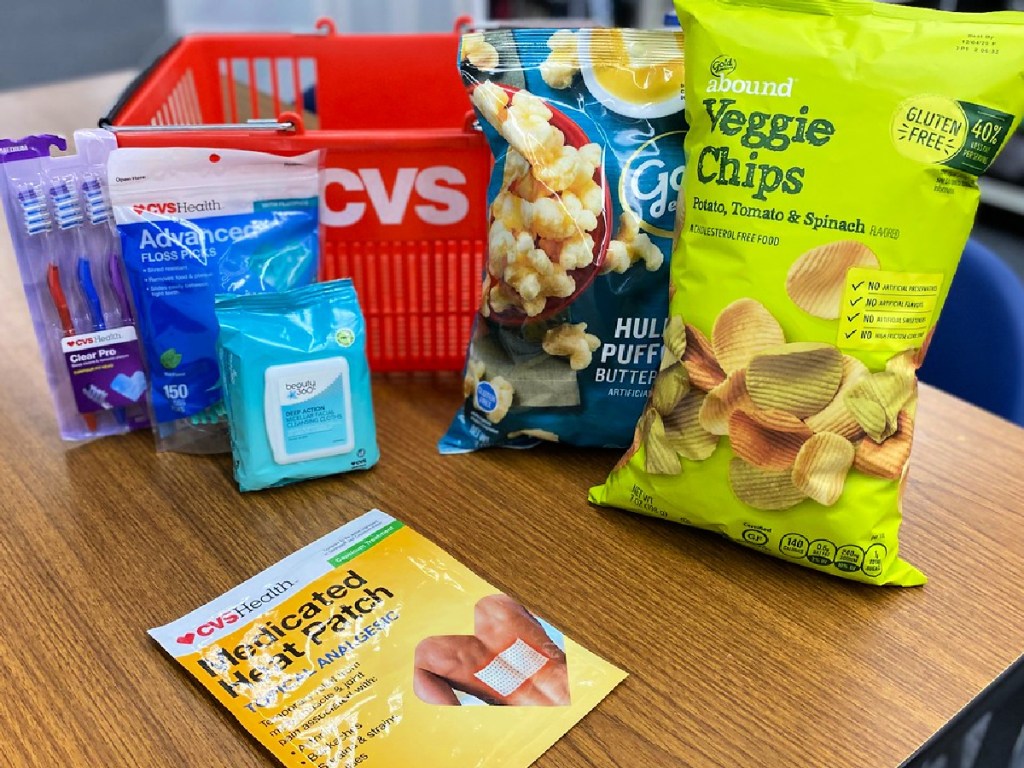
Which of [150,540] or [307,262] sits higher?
[307,262]

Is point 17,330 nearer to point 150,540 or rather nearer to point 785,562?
point 150,540

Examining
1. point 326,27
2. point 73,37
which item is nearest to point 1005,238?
point 326,27

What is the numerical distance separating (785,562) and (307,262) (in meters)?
0.54

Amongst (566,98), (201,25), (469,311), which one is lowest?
(201,25)

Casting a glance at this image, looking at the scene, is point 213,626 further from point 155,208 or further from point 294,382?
point 155,208

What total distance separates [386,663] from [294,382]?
0.27 meters

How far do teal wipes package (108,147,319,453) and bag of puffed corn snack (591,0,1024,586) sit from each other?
0.39 metres

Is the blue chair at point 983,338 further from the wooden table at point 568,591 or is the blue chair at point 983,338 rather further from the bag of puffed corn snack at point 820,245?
the bag of puffed corn snack at point 820,245

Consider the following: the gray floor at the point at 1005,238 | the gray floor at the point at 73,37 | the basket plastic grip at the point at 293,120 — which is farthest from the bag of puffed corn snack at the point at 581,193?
the gray floor at the point at 73,37

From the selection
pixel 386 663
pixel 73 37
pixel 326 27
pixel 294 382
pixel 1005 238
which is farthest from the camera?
pixel 73 37

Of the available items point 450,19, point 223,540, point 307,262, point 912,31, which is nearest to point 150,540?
point 223,540

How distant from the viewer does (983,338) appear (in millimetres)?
1051

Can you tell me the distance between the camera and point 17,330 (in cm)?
110

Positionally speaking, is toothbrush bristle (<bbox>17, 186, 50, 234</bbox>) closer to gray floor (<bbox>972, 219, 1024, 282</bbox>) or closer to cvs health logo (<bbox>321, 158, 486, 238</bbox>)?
cvs health logo (<bbox>321, 158, 486, 238</bbox>)
